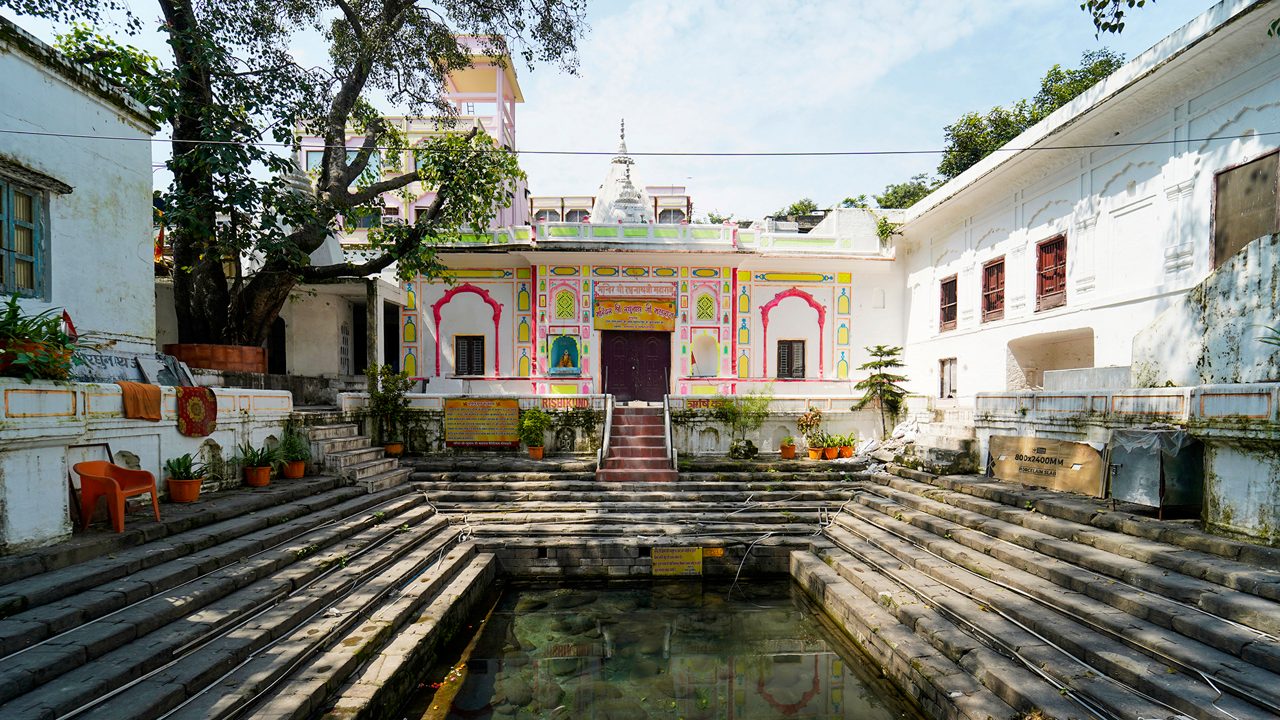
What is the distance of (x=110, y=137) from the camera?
23.0 ft

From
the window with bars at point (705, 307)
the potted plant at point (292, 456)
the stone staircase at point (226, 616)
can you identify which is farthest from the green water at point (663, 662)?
the window with bars at point (705, 307)

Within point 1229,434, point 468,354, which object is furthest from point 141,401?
point 1229,434

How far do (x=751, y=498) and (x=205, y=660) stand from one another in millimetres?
7437

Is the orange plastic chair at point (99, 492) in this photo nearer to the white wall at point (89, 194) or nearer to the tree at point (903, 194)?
the white wall at point (89, 194)

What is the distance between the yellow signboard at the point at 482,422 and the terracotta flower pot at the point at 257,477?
3.83 m

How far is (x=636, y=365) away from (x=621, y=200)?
214 inches

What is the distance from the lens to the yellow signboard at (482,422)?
11164 millimetres

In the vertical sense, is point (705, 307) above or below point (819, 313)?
above

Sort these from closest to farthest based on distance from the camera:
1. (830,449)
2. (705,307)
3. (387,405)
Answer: (387,405) < (830,449) < (705,307)

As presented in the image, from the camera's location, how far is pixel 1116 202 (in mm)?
9094

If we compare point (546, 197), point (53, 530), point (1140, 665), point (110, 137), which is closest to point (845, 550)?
point (1140, 665)

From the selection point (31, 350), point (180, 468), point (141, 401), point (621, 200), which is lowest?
point (180, 468)

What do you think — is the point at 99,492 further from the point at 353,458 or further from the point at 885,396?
the point at 885,396

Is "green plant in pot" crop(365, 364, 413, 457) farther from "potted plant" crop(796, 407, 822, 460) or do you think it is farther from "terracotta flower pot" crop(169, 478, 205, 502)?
"potted plant" crop(796, 407, 822, 460)
